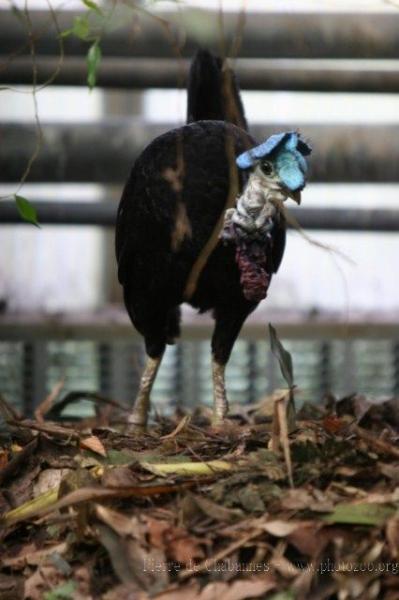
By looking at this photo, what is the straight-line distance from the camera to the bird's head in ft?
10.6

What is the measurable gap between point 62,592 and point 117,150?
227cm

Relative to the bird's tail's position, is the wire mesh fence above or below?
below

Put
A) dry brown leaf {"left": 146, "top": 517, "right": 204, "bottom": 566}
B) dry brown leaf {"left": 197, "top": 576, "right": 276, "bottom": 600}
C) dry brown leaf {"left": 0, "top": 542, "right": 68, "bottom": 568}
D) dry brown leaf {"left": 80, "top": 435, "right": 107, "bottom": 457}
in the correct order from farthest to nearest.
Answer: dry brown leaf {"left": 80, "top": 435, "right": 107, "bottom": 457}, dry brown leaf {"left": 0, "top": 542, "right": 68, "bottom": 568}, dry brown leaf {"left": 146, "top": 517, "right": 204, "bottom": 566}, dry brown leaf {"left": 197, "top": 576, "right": 276, "bottom": 600}

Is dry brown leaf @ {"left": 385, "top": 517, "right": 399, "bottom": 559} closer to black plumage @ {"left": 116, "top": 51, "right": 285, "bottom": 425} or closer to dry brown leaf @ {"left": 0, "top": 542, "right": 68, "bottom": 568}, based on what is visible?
dry brown leaf @ {"left": 0, "top": 542, "right": 68, "bottom": 568}

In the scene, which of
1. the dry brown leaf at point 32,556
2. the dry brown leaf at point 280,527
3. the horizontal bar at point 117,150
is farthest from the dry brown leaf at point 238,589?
the horizontal bar at point 117,150

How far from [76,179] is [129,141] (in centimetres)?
25

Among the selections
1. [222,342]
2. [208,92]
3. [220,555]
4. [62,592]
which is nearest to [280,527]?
[220,555]

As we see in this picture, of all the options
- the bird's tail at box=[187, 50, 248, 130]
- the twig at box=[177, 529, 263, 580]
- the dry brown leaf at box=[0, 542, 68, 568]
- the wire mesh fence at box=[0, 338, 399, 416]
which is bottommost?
the wire mesh fence at box=[0, 338, 399, 416]

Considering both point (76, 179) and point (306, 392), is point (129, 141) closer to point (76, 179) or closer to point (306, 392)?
point (76, 179)

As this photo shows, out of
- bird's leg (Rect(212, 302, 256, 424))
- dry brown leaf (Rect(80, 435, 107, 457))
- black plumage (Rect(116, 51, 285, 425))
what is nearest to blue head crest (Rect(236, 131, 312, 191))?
black plumage (Rect(116, 51, 285, 425))

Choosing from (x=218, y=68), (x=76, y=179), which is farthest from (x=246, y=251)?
(x=76, y=179)

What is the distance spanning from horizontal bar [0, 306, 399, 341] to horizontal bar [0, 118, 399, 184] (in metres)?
0.98

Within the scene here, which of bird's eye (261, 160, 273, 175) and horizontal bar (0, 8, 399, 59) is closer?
bird's eye (261, 160, 273, 175)

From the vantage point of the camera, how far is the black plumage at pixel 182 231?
3.54 meters
